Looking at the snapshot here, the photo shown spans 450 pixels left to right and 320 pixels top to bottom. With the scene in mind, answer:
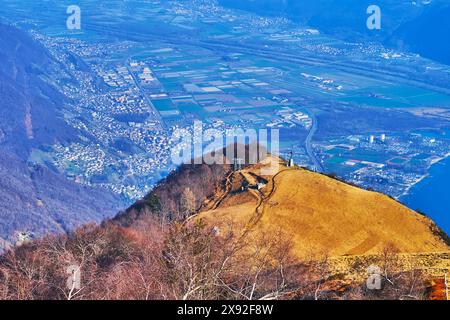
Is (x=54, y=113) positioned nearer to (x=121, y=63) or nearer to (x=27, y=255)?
(x=121, y=63)

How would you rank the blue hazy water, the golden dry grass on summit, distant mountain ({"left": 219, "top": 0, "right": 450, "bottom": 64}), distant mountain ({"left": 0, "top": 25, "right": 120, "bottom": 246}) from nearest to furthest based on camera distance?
the golden dry grass on summit
distant mountain ({"left": 0, "top": 25, "right": 120, "bottom": 246})
the blue hazy water
distant mountain ({"left": 219, "top": 0, "right": 450, "bottom": 64})

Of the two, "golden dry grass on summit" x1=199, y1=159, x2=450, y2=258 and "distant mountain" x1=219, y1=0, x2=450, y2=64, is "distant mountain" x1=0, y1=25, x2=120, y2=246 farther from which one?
"distant mountain" x1=219, y1=0, x2=450, y2=64

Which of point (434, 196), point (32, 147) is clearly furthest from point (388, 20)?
point (32, 147)

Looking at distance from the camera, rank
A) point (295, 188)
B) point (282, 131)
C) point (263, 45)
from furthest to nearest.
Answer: point (263, 45) < point (282, 131) < point (295, 188)

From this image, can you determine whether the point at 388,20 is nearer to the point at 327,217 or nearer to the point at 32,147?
the point at 32,147

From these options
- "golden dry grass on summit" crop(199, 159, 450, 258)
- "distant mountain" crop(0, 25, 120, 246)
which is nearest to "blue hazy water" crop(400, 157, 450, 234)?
"golden dry grass on summit" crop(199, 159, 450, 258)

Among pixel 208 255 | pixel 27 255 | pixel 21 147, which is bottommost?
pixel 21 147

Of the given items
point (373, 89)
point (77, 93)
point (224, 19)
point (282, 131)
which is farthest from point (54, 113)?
point (224, 19)
